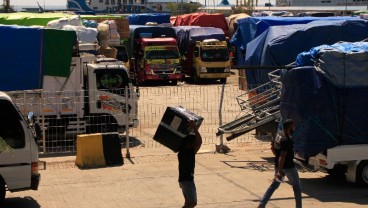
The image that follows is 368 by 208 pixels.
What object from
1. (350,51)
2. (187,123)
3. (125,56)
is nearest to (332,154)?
(350,51)

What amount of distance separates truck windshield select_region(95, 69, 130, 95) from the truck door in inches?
280

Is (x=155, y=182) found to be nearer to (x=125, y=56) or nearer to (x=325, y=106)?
(x=325, y=106)

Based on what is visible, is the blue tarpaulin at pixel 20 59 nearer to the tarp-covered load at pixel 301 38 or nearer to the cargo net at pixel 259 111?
the cargo net at pixel 259 111

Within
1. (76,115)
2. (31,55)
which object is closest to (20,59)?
(31,55)

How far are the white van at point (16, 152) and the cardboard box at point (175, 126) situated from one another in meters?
2.17

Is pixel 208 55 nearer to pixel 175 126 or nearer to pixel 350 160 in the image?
pixel 350 160

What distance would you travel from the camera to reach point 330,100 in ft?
45.4

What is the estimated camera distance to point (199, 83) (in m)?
37.8

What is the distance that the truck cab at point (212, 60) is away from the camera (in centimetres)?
3728

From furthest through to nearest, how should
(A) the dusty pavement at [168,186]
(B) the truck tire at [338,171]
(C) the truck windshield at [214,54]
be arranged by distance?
(C) the truck windshield at [214,54]
(B) the truck tire at [338,171]
(A) the dusty pavement at [168,186]

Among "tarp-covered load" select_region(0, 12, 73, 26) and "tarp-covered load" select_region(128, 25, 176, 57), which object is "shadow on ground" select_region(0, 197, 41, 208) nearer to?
"tarp-covered load" select_region(0, 12, 73, 26)

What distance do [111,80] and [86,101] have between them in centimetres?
88

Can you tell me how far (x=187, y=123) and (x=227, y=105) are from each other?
44.4 ft

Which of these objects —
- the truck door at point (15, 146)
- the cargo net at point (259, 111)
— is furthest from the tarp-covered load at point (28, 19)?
the truck door at point (15, 146)
